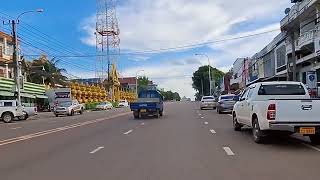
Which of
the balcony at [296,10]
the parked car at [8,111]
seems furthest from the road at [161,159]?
the balcony at [296,10]

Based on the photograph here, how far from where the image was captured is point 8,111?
1681 inches

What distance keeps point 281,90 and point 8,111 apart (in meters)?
30.5

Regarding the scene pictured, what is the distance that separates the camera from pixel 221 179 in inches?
374

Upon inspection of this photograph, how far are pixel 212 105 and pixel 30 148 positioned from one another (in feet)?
136

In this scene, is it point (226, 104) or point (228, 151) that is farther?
point (226, 104)

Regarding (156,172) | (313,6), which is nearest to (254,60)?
(313,6)

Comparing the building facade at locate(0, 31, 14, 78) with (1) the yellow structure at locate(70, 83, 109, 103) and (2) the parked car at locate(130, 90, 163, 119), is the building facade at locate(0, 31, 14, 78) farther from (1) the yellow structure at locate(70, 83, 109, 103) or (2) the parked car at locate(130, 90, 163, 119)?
(2) the parked car at locate(130, 90, 163, 119)

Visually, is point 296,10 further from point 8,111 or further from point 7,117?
point 7,117

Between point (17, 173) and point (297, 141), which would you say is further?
point (297, 141)

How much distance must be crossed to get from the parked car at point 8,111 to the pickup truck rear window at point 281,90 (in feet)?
98.4

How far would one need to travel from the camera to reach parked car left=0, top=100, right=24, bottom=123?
42.6 metres

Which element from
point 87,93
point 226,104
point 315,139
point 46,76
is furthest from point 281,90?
point 87,93

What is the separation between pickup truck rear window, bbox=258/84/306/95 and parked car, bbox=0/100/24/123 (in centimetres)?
2999

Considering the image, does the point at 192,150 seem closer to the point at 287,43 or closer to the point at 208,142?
the point at 208,142
